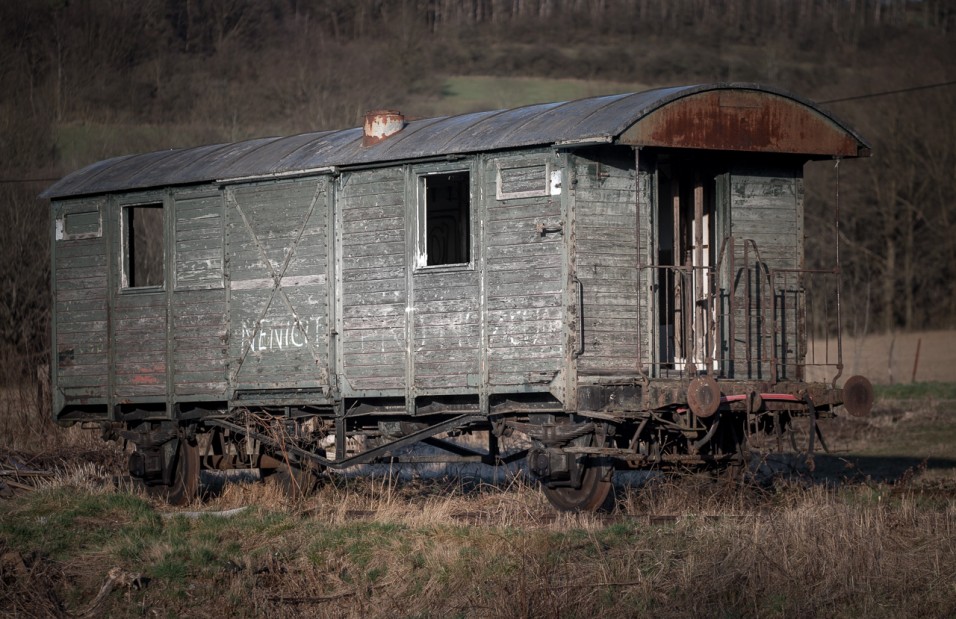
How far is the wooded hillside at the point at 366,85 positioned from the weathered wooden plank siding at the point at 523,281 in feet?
40.8

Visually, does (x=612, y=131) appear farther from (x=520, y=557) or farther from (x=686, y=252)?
(x=520, y=557)

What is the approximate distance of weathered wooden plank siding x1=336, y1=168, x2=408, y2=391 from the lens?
13219 mm

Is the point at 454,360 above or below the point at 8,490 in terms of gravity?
above

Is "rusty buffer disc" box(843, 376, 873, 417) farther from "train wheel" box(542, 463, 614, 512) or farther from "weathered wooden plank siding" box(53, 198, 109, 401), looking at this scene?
"weathered wooden plank siding" box(53, 198, 109, 401)

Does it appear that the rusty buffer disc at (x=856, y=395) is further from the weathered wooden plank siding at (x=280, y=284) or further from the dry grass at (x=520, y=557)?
the weathered wooden plank siding at (x=280, y=284)

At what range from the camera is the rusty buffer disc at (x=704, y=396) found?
11.2m

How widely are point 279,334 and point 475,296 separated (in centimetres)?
286

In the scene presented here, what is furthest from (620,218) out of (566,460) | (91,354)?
(91,354)

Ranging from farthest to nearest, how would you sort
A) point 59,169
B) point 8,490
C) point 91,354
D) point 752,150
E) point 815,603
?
point 59,169 → point 91,354 → point 8,490 → point 752,150 → point 815,603

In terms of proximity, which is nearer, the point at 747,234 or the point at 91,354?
the point at 747,234

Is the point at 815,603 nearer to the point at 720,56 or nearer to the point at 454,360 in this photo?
the point at 454,360

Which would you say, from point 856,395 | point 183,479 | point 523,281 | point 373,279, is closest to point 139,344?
point 183,479

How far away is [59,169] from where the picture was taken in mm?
32594

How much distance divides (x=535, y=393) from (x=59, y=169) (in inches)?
945
